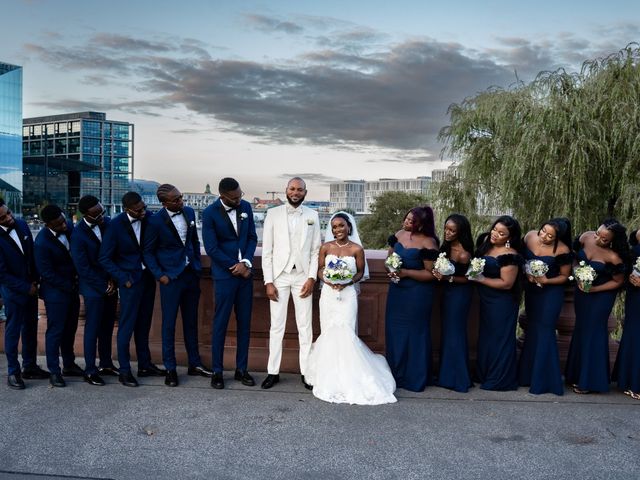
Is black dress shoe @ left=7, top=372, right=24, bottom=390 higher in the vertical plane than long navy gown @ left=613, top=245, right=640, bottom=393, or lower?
lower

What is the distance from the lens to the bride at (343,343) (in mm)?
5531

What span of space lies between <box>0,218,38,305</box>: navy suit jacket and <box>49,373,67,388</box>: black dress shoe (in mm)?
759

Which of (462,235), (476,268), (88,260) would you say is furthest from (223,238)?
(476,268)

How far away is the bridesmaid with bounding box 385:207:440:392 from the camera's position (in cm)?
587

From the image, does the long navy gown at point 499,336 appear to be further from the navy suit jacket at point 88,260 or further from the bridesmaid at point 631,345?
the navy suit jacket at point 88,260

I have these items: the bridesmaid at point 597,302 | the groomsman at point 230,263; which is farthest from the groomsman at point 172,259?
the bridesmaid at point 597,302

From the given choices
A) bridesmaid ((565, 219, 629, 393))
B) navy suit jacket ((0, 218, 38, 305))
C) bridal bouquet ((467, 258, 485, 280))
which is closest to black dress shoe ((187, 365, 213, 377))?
navy suit jacket ((0, 218, 38, 305))

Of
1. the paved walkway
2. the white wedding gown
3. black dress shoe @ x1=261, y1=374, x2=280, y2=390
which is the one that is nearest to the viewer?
the paved walkway

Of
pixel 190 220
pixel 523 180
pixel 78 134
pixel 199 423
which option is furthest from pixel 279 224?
pixel 78 134

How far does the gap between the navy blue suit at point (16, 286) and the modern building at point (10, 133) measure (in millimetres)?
102035

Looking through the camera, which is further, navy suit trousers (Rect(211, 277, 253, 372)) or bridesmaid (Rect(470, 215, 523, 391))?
navy suit trousers (Rect(211, 277, 253, 372))

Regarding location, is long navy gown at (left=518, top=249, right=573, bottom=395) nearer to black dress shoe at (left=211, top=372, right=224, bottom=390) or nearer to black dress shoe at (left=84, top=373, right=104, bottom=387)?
black dress shoe at (left=211, top=372, right=224, bottom=390)

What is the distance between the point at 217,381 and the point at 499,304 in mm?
2828

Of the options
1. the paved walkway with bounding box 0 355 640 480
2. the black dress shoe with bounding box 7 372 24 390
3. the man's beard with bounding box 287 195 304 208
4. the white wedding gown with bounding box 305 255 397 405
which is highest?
the man's beard with bounding box 287 195 304 208
